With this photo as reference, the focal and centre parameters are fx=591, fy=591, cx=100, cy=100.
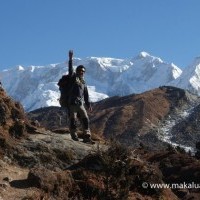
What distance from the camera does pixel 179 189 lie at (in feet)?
42.5

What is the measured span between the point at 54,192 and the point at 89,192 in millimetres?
722

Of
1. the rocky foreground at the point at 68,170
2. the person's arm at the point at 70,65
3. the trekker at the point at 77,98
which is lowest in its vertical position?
the rocky foreground at the point at 68,170

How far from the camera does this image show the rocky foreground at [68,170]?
9.50 meters

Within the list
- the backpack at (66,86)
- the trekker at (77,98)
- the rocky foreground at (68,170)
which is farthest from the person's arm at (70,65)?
the rocky foreground at (68,170)

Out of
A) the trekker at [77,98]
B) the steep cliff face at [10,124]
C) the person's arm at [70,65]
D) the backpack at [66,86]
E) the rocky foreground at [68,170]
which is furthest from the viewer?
the person's arm at [70,65]

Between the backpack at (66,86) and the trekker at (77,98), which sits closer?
the backpack at (66,86)

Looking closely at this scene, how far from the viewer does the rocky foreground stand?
9.50 meters

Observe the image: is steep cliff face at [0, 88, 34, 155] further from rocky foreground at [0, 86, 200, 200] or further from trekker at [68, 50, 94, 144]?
trekker at [68, 50, 94, 144]

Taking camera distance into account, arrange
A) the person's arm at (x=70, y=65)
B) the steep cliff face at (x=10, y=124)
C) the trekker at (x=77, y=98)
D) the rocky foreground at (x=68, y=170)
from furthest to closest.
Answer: the person's arm at (x=70, y=65) < the trekker at (x=77, y=98) < the steep cliff face at (x=10, y=124) < the rocky foreground at (x=68, y=170)

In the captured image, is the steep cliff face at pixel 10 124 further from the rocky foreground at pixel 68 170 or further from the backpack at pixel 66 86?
the backpack at pixel 66 86

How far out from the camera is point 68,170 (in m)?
11.1

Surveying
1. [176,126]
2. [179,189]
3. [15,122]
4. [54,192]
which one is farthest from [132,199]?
[176,126]

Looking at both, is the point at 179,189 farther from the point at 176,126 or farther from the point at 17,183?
the point at 176,126

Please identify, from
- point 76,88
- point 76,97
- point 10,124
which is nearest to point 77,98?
point 76,97
